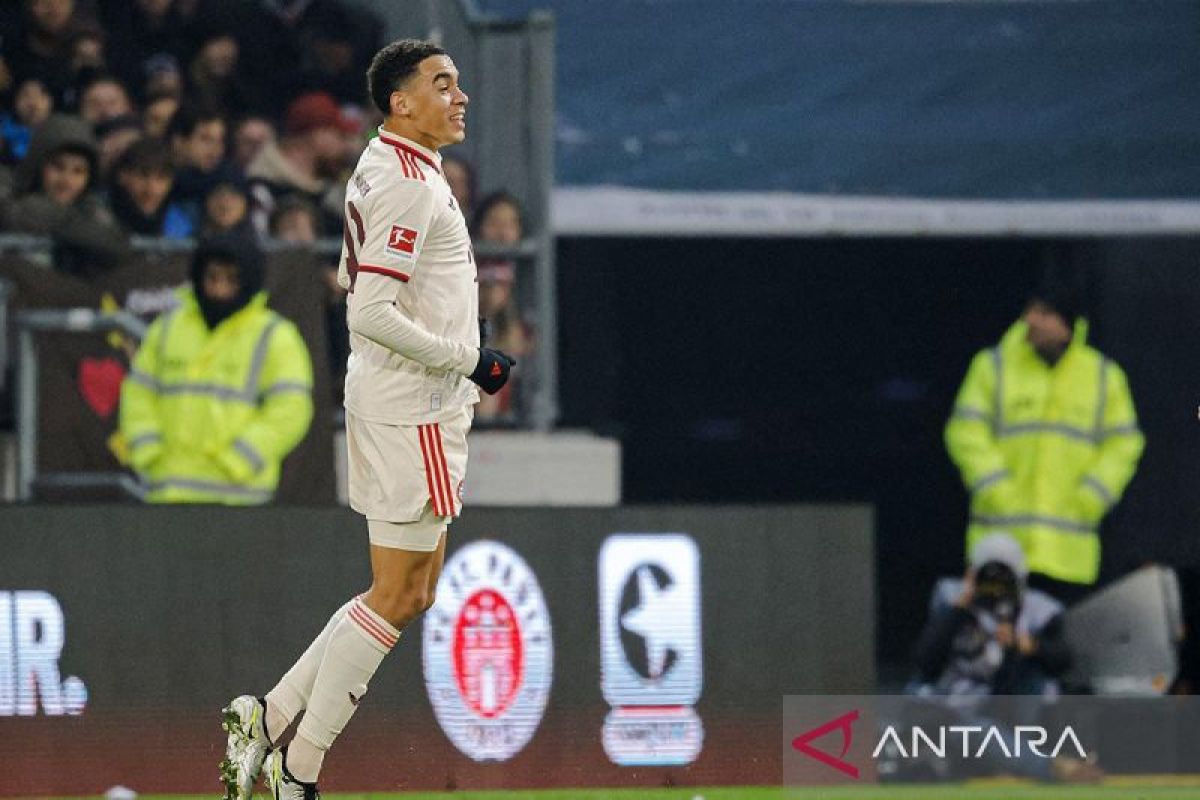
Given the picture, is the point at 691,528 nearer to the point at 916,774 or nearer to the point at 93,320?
the point at 916,774

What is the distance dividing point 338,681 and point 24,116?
6525 mm

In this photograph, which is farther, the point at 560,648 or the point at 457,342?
the point at 560,648

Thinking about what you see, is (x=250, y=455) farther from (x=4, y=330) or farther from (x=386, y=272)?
(x=386, y=272)

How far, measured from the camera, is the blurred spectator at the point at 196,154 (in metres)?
13.1

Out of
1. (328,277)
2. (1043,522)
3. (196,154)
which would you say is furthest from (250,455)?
(1043,522)

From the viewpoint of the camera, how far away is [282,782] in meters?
7.88

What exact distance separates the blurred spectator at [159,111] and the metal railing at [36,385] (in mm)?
2034

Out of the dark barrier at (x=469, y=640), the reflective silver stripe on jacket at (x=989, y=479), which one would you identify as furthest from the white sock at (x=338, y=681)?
the reflective silver stripe on jacket at (x=989, y=479)

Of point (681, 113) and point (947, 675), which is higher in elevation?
point (681, 113)

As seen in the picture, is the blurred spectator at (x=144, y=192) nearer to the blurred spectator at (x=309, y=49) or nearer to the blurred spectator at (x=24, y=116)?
the blurred spectator at (x=24, y=116)

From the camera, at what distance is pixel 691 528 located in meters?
10.5

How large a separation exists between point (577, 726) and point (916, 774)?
145 centimetres

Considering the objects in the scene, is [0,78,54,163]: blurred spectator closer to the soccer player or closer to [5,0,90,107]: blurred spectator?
[5,0,90,107]: blurred spectator

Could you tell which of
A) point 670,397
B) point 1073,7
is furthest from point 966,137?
point 670,397
